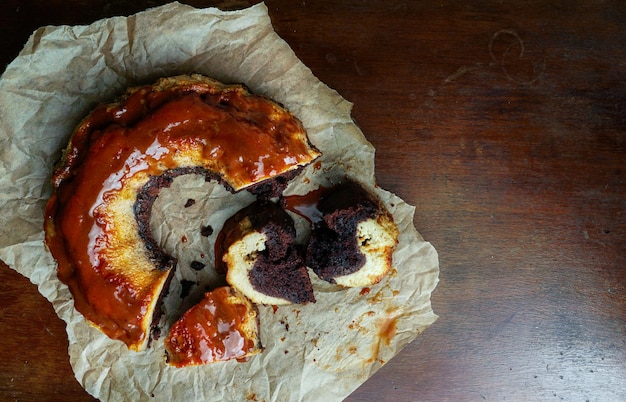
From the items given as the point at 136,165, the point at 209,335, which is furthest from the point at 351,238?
the point at 136,165

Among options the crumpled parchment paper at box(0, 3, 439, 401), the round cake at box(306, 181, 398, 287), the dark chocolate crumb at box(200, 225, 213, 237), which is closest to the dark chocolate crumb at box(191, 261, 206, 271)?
the crumpled parchment paper at box(0, 3, 439, 401)

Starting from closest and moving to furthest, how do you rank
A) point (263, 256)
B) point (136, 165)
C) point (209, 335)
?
1. point (136, 165)
2. point (209, 335)
3. point (263, 256)

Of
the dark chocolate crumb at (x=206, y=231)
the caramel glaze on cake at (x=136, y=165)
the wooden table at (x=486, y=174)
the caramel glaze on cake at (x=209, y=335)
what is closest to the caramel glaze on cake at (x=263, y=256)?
the dark chocolate crumb at (x=206, y=231)

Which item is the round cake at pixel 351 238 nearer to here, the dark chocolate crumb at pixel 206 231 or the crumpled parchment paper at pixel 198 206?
the crumpled parchment paper at pixel 198 206

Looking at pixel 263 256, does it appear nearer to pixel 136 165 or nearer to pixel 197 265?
pixel 197 265

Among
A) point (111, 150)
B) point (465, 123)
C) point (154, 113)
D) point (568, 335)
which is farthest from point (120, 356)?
point (568, 335)

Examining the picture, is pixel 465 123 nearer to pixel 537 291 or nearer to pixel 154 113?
pixel 537 291
